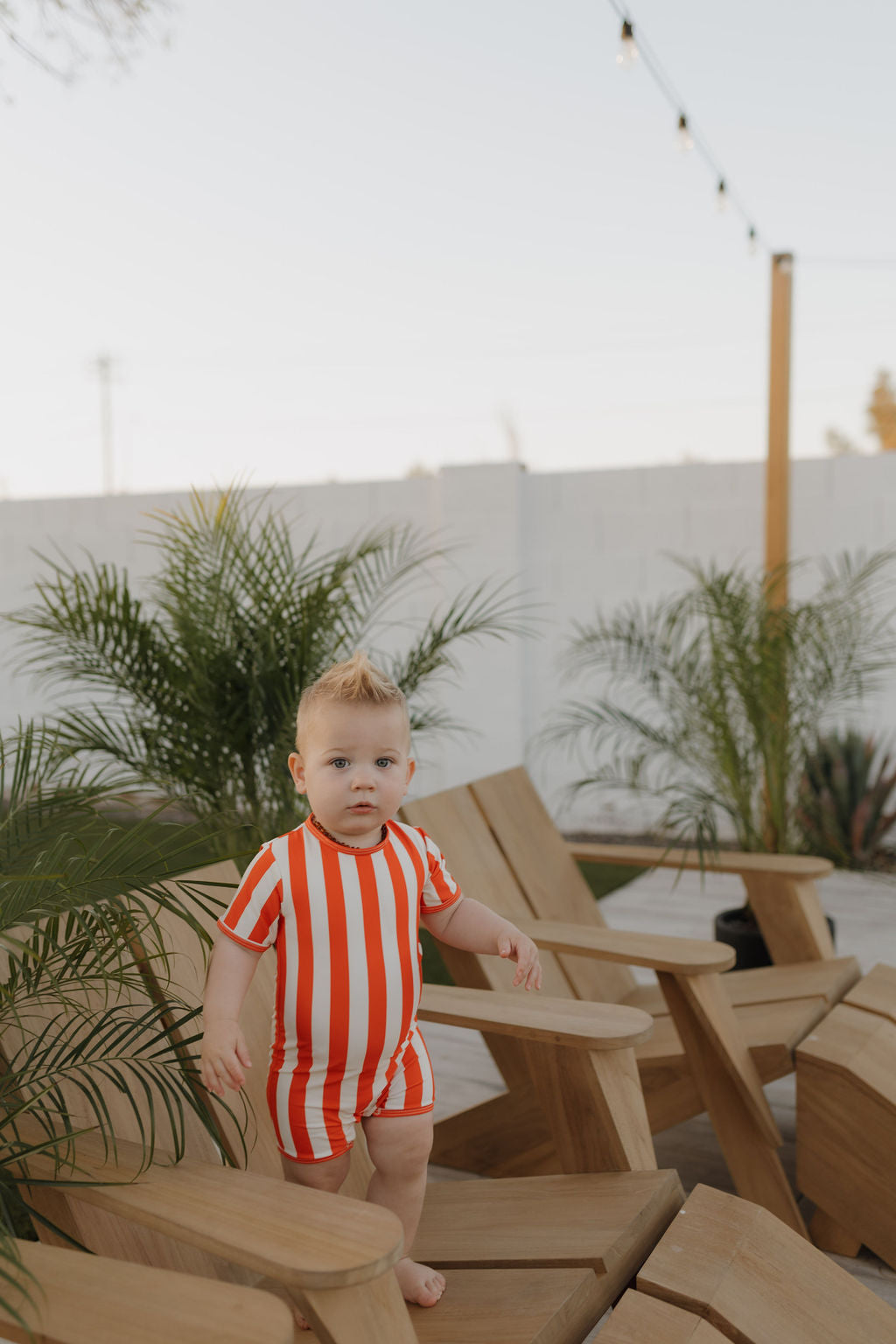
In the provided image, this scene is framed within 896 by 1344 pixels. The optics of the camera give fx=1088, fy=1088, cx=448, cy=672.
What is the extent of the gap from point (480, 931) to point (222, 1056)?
48 centimetres

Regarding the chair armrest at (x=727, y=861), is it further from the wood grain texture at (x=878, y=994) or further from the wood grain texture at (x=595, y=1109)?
the wood grain texture at (x=595, y=1109)

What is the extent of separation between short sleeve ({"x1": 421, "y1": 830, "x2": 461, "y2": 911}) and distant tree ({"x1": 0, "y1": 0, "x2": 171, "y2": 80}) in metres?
3.12

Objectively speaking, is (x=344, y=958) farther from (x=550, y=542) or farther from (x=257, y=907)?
(x=550, y=542)

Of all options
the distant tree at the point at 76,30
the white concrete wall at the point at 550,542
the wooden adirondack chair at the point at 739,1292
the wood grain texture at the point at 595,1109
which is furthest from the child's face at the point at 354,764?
the white concrete wall at the point at 550,542

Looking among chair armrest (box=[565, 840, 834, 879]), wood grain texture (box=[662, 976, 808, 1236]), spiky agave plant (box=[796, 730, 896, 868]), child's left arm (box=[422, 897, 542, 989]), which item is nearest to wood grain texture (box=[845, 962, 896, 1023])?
chair armrest (box=[565, 840, 834, 879])

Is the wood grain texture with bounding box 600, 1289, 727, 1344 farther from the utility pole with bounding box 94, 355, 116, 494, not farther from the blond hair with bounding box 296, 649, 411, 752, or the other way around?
the utility pole with bounding box 94, 355, 116, 494

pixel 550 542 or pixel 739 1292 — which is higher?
pixel 550 542

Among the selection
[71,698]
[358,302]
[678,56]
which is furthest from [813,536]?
[358,302]

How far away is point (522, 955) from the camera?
1.57 m

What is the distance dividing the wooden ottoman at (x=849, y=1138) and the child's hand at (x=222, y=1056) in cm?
128

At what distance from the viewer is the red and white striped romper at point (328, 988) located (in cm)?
145

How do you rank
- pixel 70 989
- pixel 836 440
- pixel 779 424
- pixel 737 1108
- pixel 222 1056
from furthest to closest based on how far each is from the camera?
pixel 836 440 < pixel 779 424 < pixel 737 1108 < pixel 70 989 < pixel 222 1056

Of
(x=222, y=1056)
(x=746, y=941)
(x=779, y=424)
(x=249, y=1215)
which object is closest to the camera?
(x=249, y=1215)

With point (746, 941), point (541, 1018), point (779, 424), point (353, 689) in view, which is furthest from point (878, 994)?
point (779, 424)
